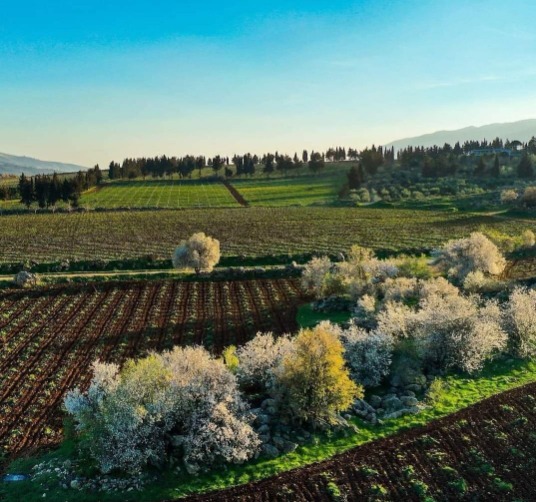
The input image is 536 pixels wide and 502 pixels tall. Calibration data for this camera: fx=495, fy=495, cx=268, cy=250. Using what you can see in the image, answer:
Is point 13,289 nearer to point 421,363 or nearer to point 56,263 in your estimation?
point 56,263

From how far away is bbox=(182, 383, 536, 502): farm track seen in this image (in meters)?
19.2

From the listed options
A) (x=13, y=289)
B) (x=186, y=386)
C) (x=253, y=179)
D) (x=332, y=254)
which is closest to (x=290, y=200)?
(x=253, y=179)

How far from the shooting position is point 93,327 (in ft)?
133

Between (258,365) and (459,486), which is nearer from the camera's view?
(459,486)

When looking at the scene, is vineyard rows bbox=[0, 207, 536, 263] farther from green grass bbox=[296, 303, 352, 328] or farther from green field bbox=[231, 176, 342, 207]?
green grass bbox=[296, 303, 352, 328]

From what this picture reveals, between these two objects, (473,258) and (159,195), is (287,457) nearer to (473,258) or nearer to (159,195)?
(473,258)

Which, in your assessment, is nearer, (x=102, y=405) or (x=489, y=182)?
(x=102, y=405)

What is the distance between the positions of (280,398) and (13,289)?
125ft

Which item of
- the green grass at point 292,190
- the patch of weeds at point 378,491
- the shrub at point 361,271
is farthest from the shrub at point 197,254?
the green grass at point 292,190

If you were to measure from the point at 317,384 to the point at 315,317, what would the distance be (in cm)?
1957

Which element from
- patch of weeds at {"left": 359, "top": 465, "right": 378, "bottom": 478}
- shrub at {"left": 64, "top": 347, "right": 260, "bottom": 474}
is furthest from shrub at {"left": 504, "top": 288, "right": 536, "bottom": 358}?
shrub at {"left": 64, "top": 347, "right": 260, "bottom": 474}

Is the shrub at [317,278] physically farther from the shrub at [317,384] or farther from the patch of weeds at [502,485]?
the patch of weeds at [502,485]

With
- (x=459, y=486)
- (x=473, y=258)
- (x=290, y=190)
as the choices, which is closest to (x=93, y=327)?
(x=459, y=486)

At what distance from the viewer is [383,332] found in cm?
3045
